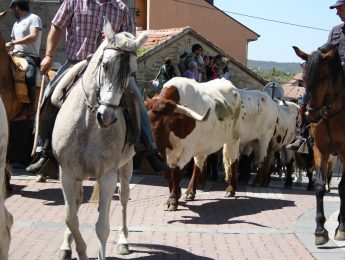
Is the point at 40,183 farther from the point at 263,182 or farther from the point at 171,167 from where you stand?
the point at 263,182

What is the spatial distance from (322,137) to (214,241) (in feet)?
6.26

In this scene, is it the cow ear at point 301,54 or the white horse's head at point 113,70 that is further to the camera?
the cow ear at point 301,54

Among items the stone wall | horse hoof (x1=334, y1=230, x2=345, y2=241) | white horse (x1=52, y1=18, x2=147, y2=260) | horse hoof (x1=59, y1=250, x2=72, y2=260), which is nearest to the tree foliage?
the stone wall

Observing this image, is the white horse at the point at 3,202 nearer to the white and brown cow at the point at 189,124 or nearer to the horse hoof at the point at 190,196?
the white and brown cow at the point at 189,124

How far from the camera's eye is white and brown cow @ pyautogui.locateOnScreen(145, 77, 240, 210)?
33.9 ft

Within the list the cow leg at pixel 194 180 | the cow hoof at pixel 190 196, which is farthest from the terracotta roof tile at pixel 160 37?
the cow hoof at pixel 190 196

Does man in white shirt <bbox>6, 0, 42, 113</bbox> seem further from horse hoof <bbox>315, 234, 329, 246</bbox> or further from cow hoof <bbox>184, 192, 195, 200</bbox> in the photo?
horse hoof <bbox>315, 234, 329, 246</bbox>

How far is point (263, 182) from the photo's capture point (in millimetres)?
14484

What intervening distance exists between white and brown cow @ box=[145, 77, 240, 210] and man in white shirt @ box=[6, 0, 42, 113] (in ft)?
6.93

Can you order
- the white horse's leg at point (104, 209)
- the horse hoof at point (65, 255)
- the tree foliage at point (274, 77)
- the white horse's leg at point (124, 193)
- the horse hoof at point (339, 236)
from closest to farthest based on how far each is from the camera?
the white horse's leg at point (104, 209), the horse hoof at point (65, 255), the white horse's leg at point (124, 193), the horse hoof at point (339, 236), the tree foliage at point (274, 77)

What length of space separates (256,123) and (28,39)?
552 cm

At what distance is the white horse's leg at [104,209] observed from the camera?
6223 millimetres

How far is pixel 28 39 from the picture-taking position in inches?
432

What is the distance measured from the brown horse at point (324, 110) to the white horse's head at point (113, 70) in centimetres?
269
